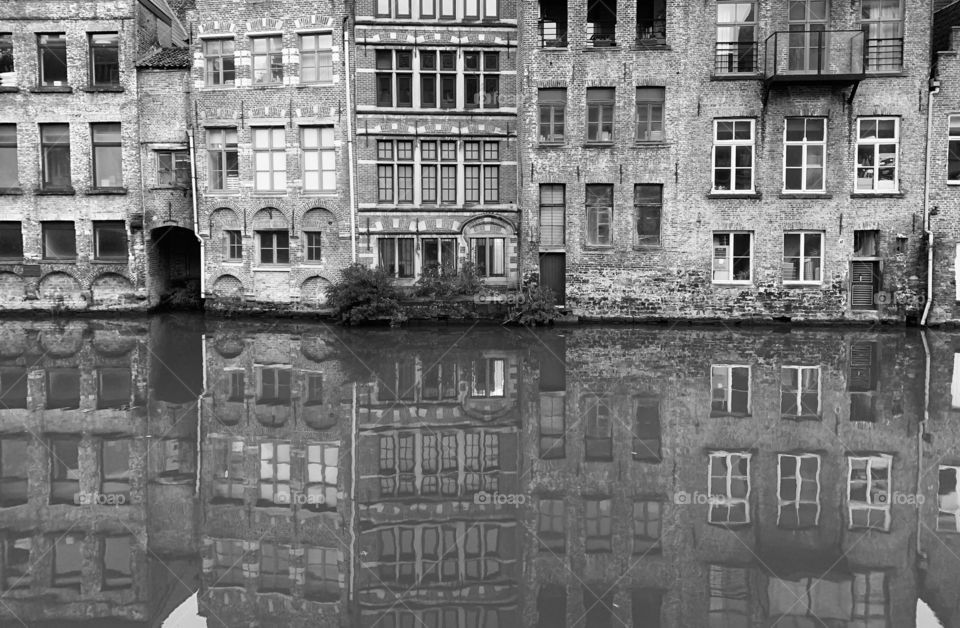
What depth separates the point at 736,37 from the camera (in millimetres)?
22688

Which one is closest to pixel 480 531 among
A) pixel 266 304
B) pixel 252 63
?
pixel 266 304

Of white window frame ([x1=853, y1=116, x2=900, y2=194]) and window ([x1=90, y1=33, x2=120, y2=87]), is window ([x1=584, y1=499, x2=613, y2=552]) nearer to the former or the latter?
white window frame ([x1=853, y1=116, x2=900, y2=194])

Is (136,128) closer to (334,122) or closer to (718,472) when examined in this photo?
(334,122)

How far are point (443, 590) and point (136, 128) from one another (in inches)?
869

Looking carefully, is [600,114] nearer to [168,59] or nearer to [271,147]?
[271,147]

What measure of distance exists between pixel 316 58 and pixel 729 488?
62.4ft

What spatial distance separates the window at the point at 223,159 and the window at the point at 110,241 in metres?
3.51

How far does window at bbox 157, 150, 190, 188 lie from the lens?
24.8 metres

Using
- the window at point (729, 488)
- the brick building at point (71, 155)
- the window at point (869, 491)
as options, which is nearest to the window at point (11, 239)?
the brick building at point (71, 155)

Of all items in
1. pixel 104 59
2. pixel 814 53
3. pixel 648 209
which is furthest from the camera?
pixel 104 59

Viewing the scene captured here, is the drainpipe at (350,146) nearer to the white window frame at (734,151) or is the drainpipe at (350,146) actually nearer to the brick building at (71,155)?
the brick building at (71,155)

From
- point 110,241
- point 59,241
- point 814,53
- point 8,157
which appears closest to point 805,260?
point 814,53

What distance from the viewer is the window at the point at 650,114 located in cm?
2297

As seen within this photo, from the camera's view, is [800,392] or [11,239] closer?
[800,392]
